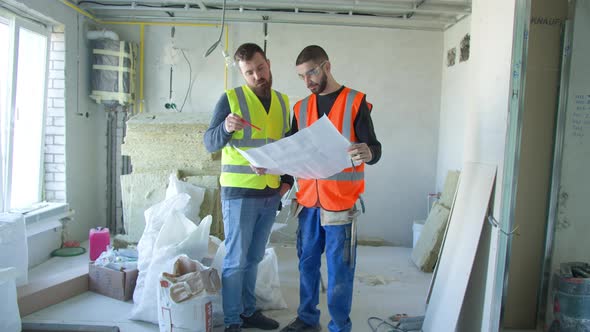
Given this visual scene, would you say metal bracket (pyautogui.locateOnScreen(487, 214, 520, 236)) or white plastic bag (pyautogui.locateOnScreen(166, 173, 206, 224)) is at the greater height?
metal bracket (pyautogui.locateOnScreen(487, 214, 520, 236))

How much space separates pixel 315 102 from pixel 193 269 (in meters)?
1.12

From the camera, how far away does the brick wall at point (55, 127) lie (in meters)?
3.79

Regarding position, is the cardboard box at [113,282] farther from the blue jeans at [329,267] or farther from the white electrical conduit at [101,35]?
the white electrical conduit at [101,35]

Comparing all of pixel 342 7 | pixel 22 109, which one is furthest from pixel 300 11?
pixel 22 109

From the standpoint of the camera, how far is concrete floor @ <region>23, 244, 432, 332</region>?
8.30ft

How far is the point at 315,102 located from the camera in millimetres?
2062

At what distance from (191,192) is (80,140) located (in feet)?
5.10

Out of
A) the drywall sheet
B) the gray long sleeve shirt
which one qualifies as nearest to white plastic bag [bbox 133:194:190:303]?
the gray long sleeve shirt

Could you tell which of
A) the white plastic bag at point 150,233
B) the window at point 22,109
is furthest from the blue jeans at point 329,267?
the window at point 22,109

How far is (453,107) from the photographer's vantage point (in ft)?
13.6

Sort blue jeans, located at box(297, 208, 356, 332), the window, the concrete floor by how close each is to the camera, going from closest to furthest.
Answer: blue jeans, located at box(297, 208, 356, 332) → the concrete floor → the window

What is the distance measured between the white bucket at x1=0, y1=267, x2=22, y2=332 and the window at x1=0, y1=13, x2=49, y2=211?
136cm

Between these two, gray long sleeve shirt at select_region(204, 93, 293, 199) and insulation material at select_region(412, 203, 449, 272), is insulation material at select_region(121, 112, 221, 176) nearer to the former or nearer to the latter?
gray long sleeve shirt at select_region(204, 93, 293, 199)

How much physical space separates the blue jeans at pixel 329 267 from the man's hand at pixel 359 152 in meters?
0.39
